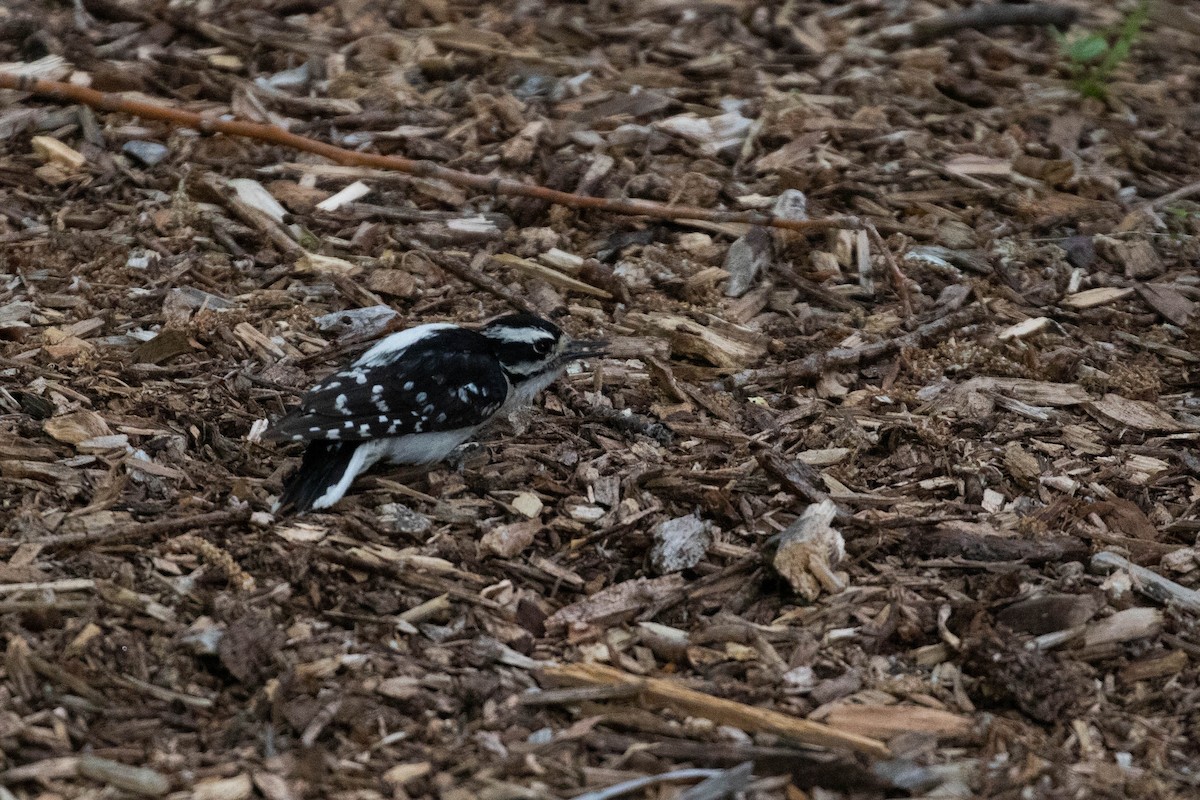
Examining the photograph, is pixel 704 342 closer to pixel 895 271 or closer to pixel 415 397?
pixel 895 271

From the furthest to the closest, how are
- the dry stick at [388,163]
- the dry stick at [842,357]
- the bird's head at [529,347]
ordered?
the dry stick at [388,163]
the dry stick at [842,357]
the bird's head at [529,347]

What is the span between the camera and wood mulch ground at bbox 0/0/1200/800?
14.1ft

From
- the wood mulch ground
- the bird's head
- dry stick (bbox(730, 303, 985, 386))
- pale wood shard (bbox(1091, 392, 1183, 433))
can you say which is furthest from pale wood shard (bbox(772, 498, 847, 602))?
pale wood shard (bbox(1091, 392, 1183, 433))

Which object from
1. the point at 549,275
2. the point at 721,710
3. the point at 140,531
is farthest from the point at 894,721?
the point at 549,275

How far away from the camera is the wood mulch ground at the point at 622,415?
4305 millimetres

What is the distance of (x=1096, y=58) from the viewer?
8664 millimetres

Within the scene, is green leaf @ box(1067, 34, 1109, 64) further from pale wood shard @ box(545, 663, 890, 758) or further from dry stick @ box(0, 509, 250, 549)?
dry stick @ box(0, 509, 250, 549)

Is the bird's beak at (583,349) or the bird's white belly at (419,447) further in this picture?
the bird's beak at (583,349)

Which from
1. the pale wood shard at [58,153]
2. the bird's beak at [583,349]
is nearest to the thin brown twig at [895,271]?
the bird's beak at [583,349]

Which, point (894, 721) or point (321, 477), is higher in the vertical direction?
point (321, 477)

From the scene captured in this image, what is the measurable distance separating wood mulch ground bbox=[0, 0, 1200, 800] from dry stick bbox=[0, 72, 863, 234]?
3.9 inches

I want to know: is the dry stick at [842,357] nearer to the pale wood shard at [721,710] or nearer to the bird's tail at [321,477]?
the bird's tail at [321,477]

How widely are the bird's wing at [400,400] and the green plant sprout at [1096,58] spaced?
4.66 m

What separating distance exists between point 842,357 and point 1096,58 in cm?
360
